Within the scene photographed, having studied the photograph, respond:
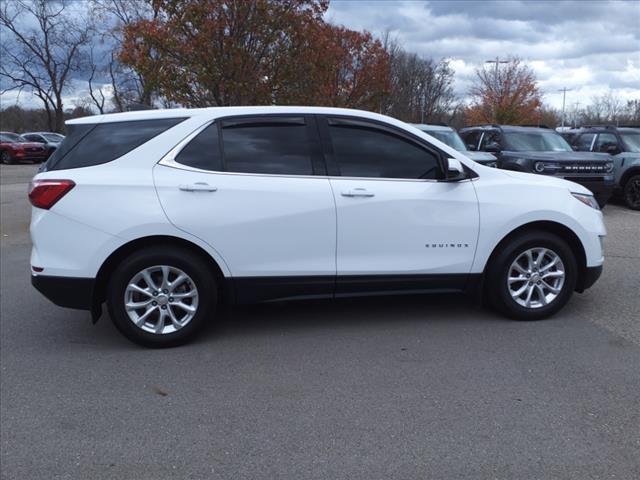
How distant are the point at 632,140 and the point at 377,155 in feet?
35.3

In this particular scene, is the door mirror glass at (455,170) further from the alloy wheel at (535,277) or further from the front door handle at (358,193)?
the alloy wheel at (535,277)

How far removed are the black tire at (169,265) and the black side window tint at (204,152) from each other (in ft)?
2.24

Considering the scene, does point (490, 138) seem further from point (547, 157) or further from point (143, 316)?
point (143, 316)

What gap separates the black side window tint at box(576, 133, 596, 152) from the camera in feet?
44.3

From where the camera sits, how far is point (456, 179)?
15.6ft

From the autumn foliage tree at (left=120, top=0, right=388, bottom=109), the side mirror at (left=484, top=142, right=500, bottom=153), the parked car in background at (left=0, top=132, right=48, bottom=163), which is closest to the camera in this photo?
the autumn foliage tree at (left=120, top=0, right=388, bottom=109)

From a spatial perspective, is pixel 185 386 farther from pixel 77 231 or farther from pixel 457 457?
pixel 457 457

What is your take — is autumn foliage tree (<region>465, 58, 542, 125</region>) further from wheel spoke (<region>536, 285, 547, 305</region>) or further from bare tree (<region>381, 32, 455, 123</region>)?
wheel spoke (<region>536, 285, 547, 305</region>)

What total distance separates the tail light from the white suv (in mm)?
12

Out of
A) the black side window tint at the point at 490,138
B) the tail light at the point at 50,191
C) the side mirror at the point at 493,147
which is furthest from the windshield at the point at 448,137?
the tail light at the point at 50,191

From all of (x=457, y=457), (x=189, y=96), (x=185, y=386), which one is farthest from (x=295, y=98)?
(x=457, y=457)

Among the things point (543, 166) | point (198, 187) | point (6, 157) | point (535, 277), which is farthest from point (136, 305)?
point (6, 157)

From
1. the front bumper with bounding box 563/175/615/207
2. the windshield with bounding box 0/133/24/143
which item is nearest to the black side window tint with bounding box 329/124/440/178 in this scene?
the front bumper with bounding box 563/175/615/207

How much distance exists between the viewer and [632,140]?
1305 centimetres
